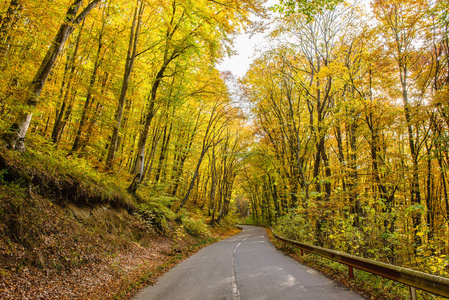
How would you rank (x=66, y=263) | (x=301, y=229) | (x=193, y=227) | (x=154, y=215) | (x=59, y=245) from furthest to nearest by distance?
(x=193, y=227) → (x=154, y=215) → (x=301, y=229) → (x=59, y=245) → (x=66, y=263)

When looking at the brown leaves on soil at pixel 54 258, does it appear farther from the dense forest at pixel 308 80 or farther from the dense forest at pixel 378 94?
the dense forest at pixel 378 94

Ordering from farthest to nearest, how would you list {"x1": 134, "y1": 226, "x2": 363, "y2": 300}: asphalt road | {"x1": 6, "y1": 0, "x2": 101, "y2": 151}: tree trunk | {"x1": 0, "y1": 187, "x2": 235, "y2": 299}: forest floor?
{"x1": 6, "y1": 0, "x2": 101, "y2": 151}: tree trunk
{"x1": 134, "y1": 226, "x2": 363, "y2": 300}: asphalt road
{"x1": 0, "y1": 187, "x2": 235, "y2": 299}: forest floor

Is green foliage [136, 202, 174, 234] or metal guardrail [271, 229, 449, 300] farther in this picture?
green foliage [136, 202, 174, 234]

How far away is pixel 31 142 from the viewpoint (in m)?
7.50

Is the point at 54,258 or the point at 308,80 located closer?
the point at 54,258

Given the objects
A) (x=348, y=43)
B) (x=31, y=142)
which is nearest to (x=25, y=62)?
(x=31, y=142)

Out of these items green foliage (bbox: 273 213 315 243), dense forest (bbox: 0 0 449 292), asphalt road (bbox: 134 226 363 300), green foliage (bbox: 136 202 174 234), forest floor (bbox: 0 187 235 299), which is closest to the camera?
forest floor (bbox: 0 187 235 299)

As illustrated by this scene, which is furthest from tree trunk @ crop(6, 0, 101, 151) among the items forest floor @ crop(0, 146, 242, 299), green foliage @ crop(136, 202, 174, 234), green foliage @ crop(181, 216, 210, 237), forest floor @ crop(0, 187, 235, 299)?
green foliage @ crop(181, 216, 210, 237)

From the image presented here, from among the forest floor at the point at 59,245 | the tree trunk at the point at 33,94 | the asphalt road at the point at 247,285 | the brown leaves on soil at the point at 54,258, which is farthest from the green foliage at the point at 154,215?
the tree trunk at the point at 33,94

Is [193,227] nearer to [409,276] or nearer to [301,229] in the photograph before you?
[301,229]

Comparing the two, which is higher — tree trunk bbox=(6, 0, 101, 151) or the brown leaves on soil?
tree trunk bbox=(6, 0, 101, 151)

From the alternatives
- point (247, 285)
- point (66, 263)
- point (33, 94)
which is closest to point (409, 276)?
point (247, 285)

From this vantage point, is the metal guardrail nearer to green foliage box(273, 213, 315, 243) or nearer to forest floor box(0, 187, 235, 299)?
green foliage box(273, 213, 315, 243)

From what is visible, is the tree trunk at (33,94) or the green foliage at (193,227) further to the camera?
the green foliage at (193,227)
